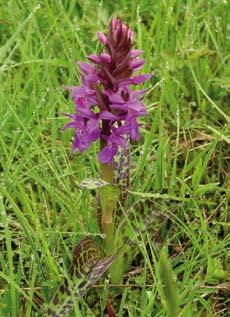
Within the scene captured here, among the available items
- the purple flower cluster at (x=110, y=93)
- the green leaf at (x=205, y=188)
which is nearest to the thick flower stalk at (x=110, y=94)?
the purple flower cluster at (x=110, y=93)

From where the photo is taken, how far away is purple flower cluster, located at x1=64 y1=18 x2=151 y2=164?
1.48 meters

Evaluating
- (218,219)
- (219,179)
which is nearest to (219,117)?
(219,179)

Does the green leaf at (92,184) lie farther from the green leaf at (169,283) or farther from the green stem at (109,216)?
the green leaf at (169,283)


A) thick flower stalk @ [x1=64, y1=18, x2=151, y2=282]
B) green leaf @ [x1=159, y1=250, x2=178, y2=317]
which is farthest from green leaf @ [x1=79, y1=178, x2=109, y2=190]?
green leaf @ [x1=159, y1=250, x2=178, y2=317]

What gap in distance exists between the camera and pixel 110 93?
4.92 feet

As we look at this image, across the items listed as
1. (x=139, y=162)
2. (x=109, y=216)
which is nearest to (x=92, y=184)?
(x=109, y=216)

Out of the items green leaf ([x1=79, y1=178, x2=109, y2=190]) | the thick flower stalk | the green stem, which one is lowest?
the green stem

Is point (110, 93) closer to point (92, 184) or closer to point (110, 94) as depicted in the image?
point (110, 94)

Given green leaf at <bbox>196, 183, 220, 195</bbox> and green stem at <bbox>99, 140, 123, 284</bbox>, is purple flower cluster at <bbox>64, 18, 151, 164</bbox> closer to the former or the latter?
green stem at <bbox>99, 140, 123, 284</bbox>

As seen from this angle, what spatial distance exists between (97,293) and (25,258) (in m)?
0.25

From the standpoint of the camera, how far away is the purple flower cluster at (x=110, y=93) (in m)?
1.48

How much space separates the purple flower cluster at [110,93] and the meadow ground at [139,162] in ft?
0.64

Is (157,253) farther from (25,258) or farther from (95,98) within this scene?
(95,98)

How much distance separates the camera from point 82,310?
1666 millimetres
